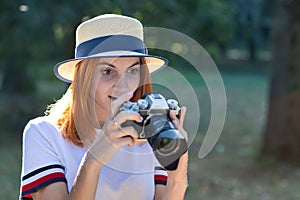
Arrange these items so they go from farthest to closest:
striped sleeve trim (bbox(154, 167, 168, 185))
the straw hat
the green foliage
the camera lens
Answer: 1. the green foliage
2. striped sleeve trim (bbox(154, 167, 168, 185))
3. the straw hat
4. the camera lens

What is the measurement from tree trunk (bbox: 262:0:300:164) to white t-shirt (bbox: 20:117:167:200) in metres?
5.91

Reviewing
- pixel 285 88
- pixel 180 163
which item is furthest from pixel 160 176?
pixel 285 88

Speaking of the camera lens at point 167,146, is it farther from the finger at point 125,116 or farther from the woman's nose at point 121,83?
the woman's nose at point 121,83

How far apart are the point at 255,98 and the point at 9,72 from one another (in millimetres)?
7342

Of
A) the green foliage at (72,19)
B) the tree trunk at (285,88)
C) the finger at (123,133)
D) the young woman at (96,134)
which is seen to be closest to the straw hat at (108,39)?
the young woman at (96,134)

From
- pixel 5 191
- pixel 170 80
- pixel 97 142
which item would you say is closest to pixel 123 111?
pixel 97 142

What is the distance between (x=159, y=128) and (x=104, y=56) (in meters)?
0.37

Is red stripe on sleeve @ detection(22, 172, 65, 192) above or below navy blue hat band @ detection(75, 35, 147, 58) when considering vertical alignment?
below

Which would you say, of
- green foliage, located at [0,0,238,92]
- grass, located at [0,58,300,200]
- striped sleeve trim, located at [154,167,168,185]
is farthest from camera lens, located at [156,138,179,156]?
grass, located at [0,58,300,200]

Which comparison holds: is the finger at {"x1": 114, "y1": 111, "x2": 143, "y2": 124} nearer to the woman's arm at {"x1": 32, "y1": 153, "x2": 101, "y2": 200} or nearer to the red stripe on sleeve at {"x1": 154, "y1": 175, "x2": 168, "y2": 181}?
the woman's arm at {"x1": 32, "y1": 153, "x2": 101, "y2": 200}

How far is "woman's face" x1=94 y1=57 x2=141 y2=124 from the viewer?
1.99 m

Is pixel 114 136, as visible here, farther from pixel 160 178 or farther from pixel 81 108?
pixel 160 178

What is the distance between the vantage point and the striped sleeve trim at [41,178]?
6.38 ft

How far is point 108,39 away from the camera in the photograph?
2.10 metres
